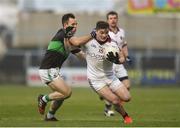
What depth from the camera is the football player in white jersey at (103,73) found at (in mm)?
15625

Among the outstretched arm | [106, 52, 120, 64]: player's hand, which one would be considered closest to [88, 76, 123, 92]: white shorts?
[106, 52, 120, 64]: player's hand

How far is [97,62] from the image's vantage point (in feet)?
52.6

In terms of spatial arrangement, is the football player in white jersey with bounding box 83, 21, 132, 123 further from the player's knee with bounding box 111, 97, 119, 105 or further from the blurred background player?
the blurred background player

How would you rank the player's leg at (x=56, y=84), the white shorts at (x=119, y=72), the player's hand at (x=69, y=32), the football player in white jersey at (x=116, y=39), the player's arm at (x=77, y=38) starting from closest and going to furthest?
1. the player's arm at (x=77, y=38)
2. the player's hand at (x=69, y=32)
3. the player's leg at (x=56, y=84)
4. the football player in white jersey at (x=116, y=39)
5. the white shorts at (x=119, y=72)

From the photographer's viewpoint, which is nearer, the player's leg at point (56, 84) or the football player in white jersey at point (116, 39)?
the player's leg at point (56, 84)

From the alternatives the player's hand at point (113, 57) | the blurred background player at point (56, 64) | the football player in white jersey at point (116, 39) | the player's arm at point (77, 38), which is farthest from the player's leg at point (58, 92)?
the football player in white jersey at point (116, 39)

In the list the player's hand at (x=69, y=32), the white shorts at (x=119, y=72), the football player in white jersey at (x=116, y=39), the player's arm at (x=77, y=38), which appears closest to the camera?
the player's arm at (x=77, y=38)

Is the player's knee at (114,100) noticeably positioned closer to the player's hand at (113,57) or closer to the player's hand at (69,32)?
the player's hand at (113,57)

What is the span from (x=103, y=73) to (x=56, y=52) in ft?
3.78

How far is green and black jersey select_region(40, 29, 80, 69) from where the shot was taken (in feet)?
52.9

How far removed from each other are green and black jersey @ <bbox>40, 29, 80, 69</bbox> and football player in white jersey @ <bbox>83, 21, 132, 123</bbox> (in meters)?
0.51

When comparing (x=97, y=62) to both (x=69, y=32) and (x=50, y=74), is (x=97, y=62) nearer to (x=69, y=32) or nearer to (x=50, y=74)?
(x=69, y=32)

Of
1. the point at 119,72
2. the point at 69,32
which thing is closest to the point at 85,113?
the point at 119,72

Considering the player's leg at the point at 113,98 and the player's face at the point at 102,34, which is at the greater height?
the player's face at the point at 102,34
